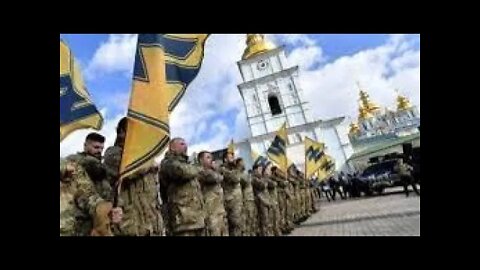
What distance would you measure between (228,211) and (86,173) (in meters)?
2.71

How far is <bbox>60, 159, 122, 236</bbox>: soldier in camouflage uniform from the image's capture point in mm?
3250

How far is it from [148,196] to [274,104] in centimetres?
3826

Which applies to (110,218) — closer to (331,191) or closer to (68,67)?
(68,67)

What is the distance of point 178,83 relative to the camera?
4.16 m

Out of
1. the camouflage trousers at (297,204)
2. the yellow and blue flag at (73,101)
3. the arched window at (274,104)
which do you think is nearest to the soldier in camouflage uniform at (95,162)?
the yellow and blue flag at (73,101)

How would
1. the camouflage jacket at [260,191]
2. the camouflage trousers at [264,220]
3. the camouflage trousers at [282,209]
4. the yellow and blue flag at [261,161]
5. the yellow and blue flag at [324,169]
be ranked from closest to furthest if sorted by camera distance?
the camouflage trousers at [264,220], the camouflage jacket at [260,191], the camouflage trousers at [282,209], the yellow and blue flag at [261,161], the yellow and blue flag at [324,169]

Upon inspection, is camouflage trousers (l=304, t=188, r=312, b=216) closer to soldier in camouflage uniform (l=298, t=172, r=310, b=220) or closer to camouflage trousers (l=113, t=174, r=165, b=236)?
soldier in camouflage uniform (l=298, t=172, r=310, b=220)

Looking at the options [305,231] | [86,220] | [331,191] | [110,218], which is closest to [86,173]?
[86,220]

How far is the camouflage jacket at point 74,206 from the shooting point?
3.32 metres

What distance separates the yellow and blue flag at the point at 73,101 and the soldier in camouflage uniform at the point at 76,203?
123 centimetres

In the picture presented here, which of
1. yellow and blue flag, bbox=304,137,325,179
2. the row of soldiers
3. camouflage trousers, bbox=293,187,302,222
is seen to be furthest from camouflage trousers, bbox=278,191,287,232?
yellow and blue flag, bbox=304,137,325,179

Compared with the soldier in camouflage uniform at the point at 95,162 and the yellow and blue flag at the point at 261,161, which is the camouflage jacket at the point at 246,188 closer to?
the yellow and blue flag at the point at 261,161

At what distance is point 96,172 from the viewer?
3.85 meters

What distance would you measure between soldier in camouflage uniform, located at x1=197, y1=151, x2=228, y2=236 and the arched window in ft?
119
